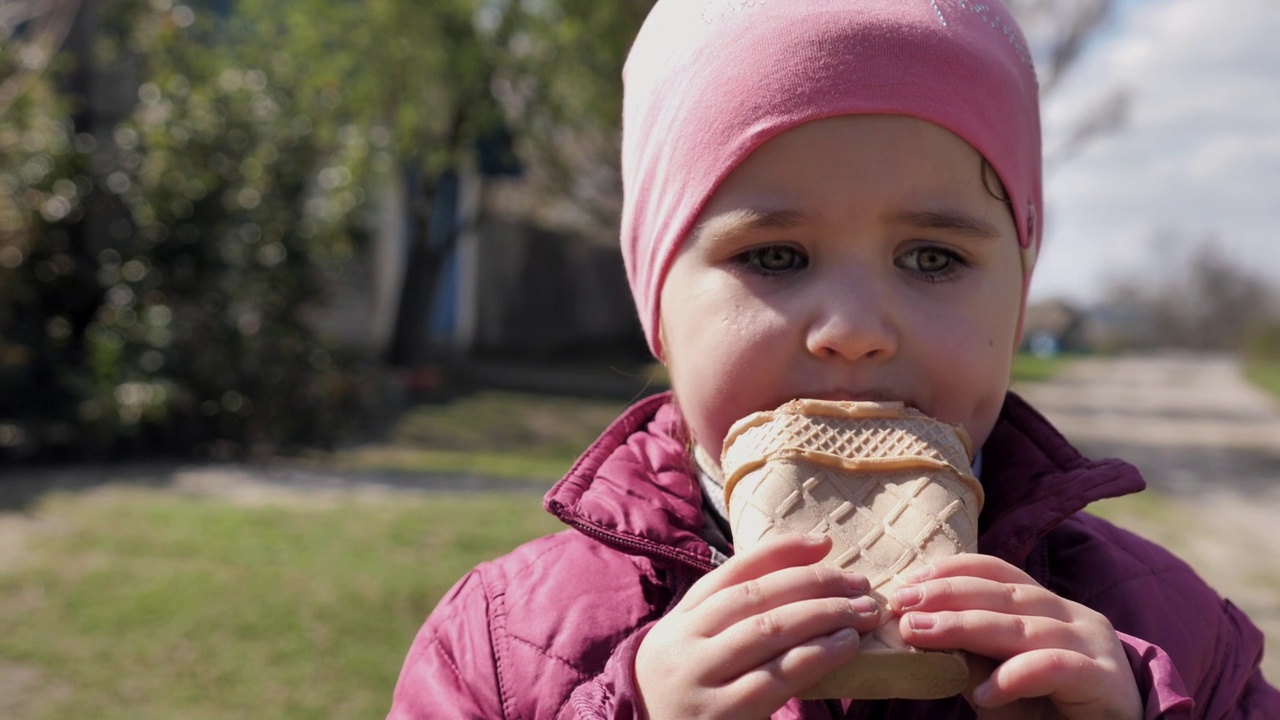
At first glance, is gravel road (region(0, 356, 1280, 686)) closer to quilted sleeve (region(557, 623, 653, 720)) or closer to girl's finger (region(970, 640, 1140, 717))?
quilted sleeve (region(557, 623, 653, 720))

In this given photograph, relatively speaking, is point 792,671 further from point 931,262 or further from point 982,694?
point 931,262

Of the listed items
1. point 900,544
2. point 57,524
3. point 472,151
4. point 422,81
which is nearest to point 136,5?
point 422,81

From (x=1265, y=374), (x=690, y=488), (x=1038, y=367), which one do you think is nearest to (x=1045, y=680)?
(x=690, y=488)

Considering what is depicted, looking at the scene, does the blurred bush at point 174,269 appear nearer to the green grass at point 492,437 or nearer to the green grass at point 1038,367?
the green grass at point 492,437

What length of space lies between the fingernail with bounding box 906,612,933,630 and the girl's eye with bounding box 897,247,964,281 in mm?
534

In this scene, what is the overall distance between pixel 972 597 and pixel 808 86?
74 cm

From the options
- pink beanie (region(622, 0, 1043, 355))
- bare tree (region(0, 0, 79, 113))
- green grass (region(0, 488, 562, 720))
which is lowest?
A: green grass (region(0, 488, 562, 720))

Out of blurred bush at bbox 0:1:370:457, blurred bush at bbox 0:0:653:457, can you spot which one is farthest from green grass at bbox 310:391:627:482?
blurred bush at bbox 0:1:370:457

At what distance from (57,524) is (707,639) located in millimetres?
5874

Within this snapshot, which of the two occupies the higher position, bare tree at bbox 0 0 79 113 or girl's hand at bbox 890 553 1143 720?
bare tree at bbox 0 0 79 113

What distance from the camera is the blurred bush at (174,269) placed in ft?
29.1

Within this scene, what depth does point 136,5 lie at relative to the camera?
11539 mm

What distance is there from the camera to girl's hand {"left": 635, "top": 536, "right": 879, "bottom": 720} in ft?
4.54

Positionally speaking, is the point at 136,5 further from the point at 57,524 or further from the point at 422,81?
the point at 57,524
